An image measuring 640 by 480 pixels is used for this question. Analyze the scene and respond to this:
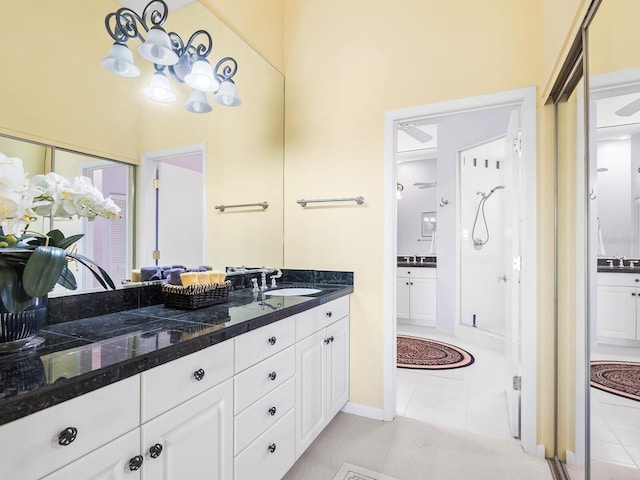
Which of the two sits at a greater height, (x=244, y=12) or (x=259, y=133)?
(x=244, y=12)

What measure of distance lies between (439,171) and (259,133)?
2709mm

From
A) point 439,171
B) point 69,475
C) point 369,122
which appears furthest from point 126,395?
point 439,171

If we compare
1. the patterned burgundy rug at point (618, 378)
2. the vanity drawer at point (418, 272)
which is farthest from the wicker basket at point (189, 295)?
the vanity drawer at point (418, 272)

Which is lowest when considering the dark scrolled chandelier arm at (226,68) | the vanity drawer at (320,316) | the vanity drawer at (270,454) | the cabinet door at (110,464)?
the vanity drawer at (270,454)

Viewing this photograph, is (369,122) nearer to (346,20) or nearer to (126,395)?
(346,20)

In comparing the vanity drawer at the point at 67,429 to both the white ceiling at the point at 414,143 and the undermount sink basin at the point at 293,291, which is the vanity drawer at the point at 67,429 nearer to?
the undermount sink basin at the point at 293,291

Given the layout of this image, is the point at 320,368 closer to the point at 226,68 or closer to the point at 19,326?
the point at 19,326

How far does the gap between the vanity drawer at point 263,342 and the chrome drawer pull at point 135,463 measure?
15.8 inches

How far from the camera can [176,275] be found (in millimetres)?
1568

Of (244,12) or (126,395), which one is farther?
(244,12)

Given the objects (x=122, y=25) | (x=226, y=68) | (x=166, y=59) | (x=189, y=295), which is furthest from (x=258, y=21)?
(x=189, y=295)

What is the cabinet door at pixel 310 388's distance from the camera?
166 centimetres

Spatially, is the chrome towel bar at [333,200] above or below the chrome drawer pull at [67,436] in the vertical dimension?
above

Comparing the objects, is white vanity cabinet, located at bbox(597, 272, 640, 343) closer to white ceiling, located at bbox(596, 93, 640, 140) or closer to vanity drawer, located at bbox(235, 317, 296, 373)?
white ceiling, located at bbox(596, 93, 640, 140)
